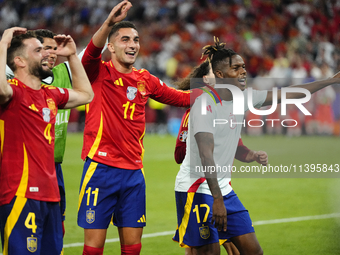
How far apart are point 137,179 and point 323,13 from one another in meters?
23.6

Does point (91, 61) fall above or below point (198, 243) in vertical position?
above

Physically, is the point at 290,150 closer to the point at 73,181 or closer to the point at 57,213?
the point at 73,181

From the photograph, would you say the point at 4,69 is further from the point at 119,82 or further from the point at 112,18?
the point at 119,82

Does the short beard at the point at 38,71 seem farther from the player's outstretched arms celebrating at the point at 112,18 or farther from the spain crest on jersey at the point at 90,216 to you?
the spain crest on jersey at the point at 90,216

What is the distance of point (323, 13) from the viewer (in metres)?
25.5

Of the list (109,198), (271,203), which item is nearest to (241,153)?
(109,198)

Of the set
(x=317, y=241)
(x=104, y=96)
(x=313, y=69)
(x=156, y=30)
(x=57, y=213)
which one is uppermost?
(x=156, y=30)

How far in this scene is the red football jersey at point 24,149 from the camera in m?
3.52

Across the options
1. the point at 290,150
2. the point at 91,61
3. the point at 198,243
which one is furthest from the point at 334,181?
the point at 91,61

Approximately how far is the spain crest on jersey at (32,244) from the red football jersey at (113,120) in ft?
3.53

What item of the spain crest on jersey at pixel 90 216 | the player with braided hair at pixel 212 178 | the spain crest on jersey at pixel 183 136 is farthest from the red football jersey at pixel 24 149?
the spain crest on jersey at pixel 183 136

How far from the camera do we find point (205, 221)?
4.34 metres

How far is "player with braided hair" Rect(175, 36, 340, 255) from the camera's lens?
4.21 meters

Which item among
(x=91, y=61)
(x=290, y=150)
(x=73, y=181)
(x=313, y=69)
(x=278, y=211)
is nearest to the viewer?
(x=91, y=61)
